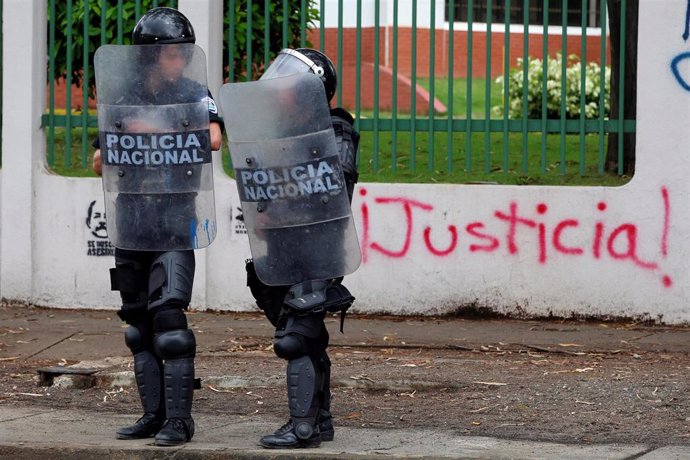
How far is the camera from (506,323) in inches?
356

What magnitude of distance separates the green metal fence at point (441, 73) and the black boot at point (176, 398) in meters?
3.84

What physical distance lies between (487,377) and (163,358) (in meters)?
2.32

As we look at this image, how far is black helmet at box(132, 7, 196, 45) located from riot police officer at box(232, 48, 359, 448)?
0.43 m

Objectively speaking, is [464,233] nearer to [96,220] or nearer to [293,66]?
[96,220]

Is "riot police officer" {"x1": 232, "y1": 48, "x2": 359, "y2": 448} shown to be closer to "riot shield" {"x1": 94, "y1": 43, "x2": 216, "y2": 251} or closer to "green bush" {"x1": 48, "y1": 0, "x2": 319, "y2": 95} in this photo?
"riot shield" {"x1": 94, "y1": 43, "x2": 216, "y2": 251}

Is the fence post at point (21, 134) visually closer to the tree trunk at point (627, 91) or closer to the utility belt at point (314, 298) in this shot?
the tree trunk at point (627, 91)

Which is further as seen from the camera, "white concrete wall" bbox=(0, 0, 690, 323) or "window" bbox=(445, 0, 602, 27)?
"window" bbox=(445, 0, 602, 27)

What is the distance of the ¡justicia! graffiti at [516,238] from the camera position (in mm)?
8859

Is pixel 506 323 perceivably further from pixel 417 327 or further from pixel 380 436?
pixel 380 436

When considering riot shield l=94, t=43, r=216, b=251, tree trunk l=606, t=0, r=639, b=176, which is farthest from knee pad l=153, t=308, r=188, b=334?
tree trunk l=606, t=0, r=639, b=176

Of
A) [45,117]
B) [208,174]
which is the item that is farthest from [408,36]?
[208,174]

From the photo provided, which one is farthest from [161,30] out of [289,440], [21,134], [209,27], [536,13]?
[536,13]

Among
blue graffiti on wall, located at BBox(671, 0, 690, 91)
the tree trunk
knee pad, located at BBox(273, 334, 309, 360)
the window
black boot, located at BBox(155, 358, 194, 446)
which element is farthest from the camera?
the window

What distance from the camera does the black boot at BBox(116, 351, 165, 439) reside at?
5734 mm
